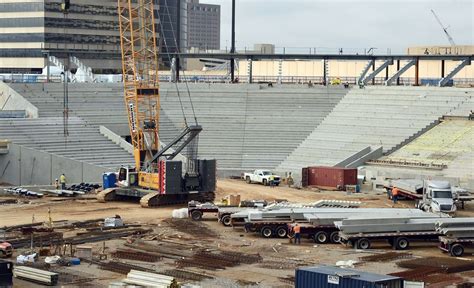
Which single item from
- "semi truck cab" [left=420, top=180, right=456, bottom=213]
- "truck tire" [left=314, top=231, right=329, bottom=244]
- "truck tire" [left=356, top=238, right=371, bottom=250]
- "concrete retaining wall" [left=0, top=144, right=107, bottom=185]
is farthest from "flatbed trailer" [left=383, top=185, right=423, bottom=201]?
"concrete retaining wall" [left=0, top=144, right=107, bottom=185]

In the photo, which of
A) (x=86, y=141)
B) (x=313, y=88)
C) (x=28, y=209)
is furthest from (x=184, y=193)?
(x=313, y=88)

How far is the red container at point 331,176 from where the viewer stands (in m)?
66.8

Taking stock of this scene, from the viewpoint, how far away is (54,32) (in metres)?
124

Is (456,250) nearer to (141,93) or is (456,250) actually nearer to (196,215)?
(196,215)

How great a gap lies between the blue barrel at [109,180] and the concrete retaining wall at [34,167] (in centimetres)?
573

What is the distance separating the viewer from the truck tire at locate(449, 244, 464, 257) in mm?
43656

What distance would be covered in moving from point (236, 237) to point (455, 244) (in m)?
10.1

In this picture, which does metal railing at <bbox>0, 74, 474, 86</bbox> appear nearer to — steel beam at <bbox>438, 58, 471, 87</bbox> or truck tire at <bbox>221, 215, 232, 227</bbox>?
steel beam at <bbox>438, 58, 471, 87</bbox>

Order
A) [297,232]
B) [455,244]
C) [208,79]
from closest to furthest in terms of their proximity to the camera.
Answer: [455,244] < [297,232] < [208,79]

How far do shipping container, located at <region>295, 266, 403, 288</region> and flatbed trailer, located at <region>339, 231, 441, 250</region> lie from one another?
1216cm

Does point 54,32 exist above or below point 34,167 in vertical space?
above

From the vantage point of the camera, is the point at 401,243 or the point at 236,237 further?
the point at 236,237

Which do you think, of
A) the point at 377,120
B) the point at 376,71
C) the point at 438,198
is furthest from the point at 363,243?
the point at 376,71

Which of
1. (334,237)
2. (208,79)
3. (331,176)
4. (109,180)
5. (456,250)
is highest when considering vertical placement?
(208,79)
